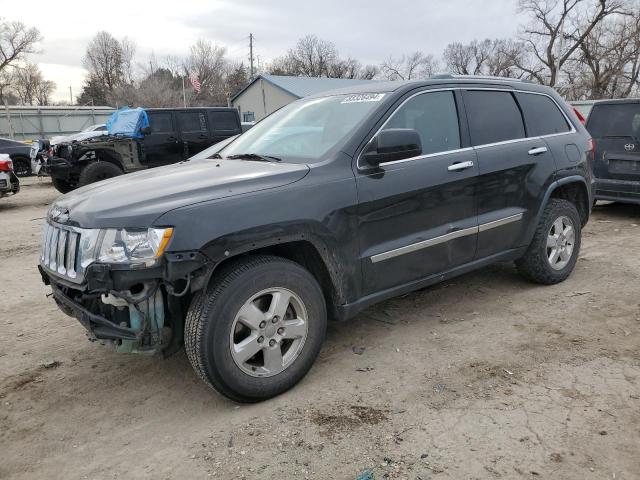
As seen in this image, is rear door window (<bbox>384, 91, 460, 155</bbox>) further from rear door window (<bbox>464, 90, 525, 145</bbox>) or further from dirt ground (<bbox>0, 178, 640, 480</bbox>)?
dirt ground (<bbox>0, 178, 640, 480</bbox>)

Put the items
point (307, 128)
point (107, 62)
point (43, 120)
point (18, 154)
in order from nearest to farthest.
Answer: point (307, 128)
point (18, 154)
point (43, 120)
point (107, 62)

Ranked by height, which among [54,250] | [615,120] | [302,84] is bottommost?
[54,250]

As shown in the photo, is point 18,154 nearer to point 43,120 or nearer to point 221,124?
point 221,124

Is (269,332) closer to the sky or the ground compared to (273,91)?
closer to the ground

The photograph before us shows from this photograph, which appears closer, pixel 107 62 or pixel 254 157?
pixel 254 157

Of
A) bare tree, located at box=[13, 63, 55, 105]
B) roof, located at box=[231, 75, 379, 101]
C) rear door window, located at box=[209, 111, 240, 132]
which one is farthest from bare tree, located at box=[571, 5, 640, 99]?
bare tree, located at box=[13, 63, 55, 105]

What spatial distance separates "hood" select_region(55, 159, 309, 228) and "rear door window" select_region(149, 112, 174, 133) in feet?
30.1

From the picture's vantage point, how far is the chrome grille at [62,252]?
2.74 meters

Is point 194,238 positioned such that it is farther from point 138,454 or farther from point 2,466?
point 2,466

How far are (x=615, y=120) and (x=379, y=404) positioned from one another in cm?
714

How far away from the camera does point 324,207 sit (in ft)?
10.0

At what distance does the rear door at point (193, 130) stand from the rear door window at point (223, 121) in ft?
0.67

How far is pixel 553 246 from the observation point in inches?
185

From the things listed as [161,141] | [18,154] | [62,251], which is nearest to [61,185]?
[161,141]
